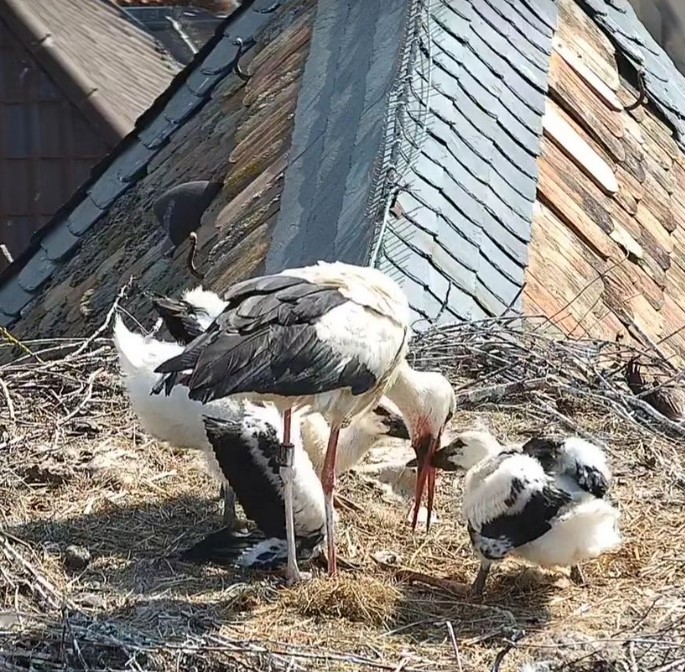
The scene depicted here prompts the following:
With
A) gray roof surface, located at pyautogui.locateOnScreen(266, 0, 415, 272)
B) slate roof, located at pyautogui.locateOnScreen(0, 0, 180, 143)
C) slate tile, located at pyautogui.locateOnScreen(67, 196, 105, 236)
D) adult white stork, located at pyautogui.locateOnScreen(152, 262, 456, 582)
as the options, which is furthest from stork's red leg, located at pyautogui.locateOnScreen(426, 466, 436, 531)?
slate roof, located at pyautogui.locateOnScreen(0, 0, 180, 143)

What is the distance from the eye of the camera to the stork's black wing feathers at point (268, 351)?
6.04 meters

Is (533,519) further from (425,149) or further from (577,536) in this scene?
(425,149)

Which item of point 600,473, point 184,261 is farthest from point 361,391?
point 184,261

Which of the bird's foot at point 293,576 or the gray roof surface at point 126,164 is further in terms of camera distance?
the gray roof surface at point 126,164

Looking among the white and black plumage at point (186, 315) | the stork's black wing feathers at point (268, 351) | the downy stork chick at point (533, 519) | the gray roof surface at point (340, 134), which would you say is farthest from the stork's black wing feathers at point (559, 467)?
the gray roof surface at point (340, 134)

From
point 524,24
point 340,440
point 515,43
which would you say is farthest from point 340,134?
point 340,440

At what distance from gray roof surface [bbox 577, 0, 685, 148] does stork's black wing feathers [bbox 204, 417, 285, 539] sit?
625cm

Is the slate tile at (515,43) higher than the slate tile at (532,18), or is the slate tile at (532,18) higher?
the slate tile at (532,18)

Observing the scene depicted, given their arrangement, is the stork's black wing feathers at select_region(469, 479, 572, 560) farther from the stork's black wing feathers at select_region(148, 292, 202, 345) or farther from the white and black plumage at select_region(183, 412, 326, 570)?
the stork's black wing feathers at select_region(148, 292, 202, 345)

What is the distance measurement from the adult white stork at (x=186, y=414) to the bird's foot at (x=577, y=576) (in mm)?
981

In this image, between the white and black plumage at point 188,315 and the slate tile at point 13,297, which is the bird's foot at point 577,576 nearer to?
the white and black plumage at point 188,315

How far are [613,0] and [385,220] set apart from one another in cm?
505

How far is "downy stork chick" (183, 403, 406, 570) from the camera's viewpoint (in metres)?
6.67

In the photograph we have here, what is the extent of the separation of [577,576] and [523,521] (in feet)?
1.51
